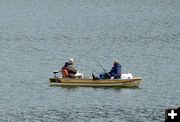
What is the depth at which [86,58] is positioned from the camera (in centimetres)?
6388

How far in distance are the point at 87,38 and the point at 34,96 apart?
115ft

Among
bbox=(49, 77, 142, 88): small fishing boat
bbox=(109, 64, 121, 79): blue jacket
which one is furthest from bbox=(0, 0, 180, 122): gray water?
bbox=(109, 64, 121, 79): blue jacket

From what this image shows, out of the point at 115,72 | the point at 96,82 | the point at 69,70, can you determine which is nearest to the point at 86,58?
the point at 69,70

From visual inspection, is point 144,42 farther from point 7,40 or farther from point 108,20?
point 108,20

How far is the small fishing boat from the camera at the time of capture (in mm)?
48438

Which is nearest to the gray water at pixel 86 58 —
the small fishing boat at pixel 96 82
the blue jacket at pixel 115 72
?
the small fishing boat at pixel 96 82

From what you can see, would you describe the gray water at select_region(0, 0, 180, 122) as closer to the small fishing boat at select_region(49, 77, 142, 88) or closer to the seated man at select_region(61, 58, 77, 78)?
the small fishing boat at select_region(49, 77, 142, 88)

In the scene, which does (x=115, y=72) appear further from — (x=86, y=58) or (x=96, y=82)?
(x=86, y=58)

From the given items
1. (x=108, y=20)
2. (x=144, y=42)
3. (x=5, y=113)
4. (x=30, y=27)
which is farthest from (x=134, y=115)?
(x=108, y=20)

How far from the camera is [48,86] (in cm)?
4906

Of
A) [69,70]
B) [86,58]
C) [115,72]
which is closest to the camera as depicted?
[115,72]

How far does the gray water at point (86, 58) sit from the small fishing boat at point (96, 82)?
1.37 feet

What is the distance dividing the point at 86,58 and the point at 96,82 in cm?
1535

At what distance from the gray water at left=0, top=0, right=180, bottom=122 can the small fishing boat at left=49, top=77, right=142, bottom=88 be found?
416 millimetres
